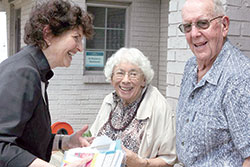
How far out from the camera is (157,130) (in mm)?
3078

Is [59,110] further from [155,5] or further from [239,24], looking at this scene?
[239,24]

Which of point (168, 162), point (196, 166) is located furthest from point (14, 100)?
point (168, 162)

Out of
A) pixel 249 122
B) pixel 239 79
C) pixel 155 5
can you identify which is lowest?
pixel 249 122

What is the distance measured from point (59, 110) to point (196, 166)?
17.5ft

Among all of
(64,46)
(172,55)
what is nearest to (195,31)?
(64,46)

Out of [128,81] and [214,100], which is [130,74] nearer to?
[128,81]

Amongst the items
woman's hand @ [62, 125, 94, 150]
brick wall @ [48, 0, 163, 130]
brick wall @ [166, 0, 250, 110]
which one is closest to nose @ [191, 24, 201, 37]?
brick wall @ [166, 0, 250, 110]

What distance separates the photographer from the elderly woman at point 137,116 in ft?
9.98

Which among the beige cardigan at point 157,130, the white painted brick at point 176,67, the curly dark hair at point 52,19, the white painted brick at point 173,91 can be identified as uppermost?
the curly dark hair at point 52,19

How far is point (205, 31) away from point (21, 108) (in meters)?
1.11

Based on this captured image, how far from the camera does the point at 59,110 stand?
7137mm

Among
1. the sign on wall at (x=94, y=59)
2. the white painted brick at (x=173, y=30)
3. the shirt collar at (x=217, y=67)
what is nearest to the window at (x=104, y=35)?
the sign on wall at (x=94, y=59)

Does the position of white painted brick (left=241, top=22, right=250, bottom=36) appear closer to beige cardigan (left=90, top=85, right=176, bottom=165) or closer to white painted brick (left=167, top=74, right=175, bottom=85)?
white painted brick (left=167, top=74, right=175, bottom=85)

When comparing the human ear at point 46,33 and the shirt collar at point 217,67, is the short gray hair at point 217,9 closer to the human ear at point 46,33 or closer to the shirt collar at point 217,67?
the shirt collar at point 217,67
